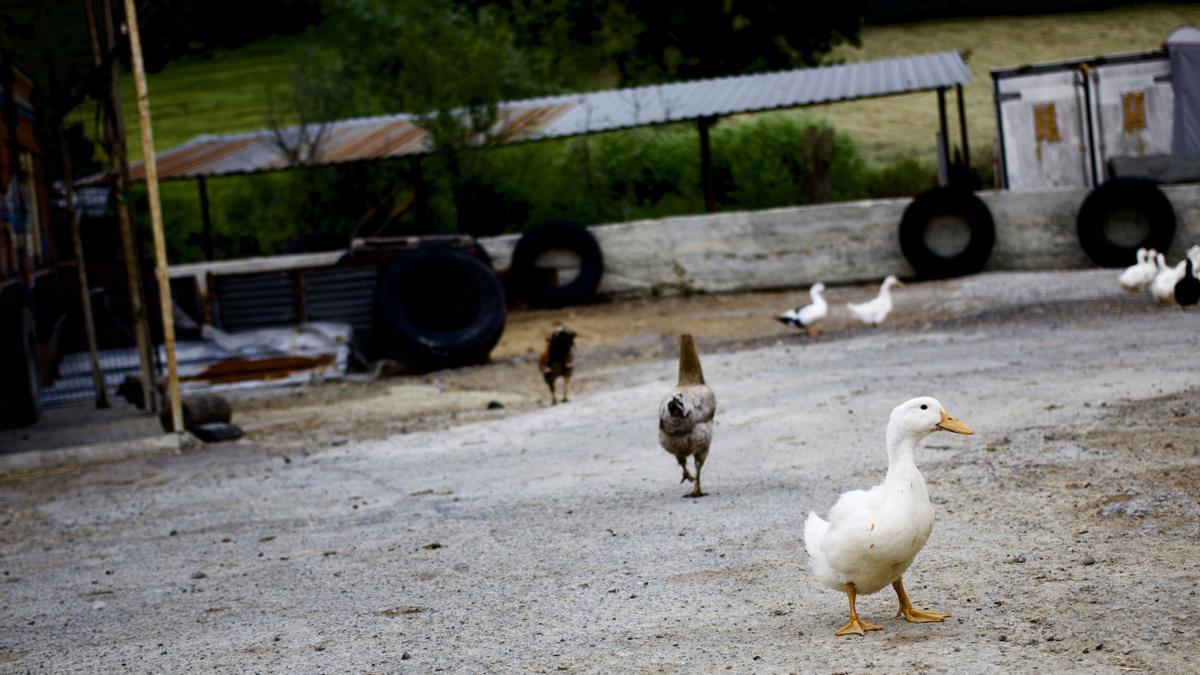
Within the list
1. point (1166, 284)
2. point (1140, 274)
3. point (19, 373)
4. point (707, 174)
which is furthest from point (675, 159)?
point (19, 373)

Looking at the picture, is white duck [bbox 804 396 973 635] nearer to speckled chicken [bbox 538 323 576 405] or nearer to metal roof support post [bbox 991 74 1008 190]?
speckled chicken [bbox 538 323 576 405]

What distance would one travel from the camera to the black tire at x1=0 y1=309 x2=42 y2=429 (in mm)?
13070

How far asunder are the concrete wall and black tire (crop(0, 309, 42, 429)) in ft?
30.5

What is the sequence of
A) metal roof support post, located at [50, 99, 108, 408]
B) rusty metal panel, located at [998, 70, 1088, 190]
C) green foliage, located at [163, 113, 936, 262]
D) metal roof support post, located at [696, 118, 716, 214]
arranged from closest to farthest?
1. metal roof support post, located at [50, 99, 108, 408]
2. rusty metal panel, located at [998, 70, 1088, 190]
3. metal roof support post, located at [696, 118, 716, 214]
4. green foliage, located at [163, 113, 936, 262]

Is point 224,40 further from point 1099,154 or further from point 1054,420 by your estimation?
point 1054,420

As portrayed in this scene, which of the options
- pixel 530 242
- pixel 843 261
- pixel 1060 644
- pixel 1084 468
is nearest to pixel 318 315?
pixel 530 242

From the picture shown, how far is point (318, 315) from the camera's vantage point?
57.2ft

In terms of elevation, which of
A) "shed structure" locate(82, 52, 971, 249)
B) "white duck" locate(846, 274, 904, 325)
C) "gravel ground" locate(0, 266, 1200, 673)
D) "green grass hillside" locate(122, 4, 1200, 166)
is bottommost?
"gravel ground" locate(0, 266, 1200, 673)

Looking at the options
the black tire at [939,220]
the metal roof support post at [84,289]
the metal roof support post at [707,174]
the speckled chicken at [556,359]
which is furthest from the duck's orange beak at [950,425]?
the metal roof support post at [707,174]

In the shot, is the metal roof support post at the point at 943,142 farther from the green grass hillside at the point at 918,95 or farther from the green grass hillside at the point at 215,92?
the green grass hillside at the point at 215,92

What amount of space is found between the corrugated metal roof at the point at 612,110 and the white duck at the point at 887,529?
1854cm

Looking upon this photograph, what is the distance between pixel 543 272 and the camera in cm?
2166

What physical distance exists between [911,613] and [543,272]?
56.3ft

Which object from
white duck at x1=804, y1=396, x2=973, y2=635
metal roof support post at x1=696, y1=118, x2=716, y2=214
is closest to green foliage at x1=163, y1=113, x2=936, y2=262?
metal roof support post at x1=696, y1=118, x2=716, y2=214
